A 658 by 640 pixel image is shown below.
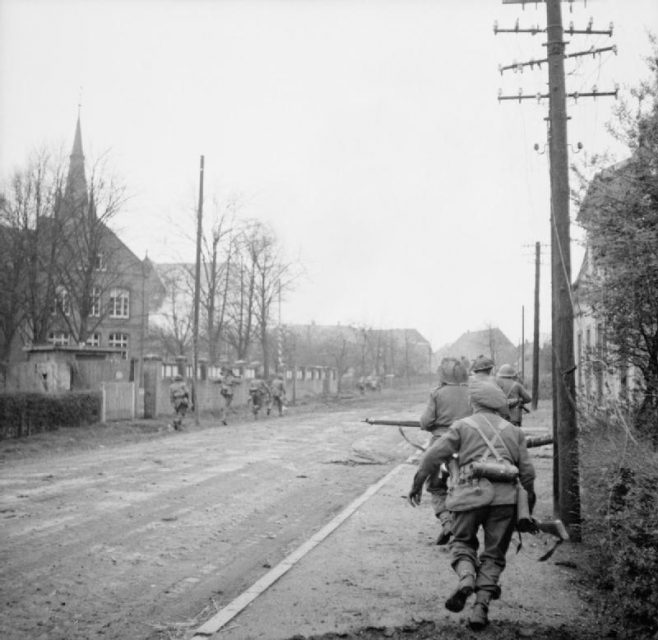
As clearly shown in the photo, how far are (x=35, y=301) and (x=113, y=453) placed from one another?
2024 centimetres

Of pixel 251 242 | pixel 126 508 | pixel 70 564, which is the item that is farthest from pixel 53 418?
pixel 251 242

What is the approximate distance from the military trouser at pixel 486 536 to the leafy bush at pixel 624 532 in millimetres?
724

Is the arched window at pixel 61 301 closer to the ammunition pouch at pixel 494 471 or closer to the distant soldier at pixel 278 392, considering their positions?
the distant soldier at pixel 278 392

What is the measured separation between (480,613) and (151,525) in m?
4.65

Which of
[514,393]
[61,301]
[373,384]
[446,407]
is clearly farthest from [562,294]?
[373,384]

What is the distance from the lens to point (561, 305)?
741cm

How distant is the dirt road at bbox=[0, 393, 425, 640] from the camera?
5289mm

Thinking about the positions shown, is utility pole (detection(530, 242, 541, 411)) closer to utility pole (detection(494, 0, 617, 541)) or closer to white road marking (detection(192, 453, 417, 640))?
white road marking (detection(192, 453, 417, 640))

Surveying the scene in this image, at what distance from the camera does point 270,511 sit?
9.10m

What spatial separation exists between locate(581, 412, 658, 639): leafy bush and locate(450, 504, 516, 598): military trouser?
0.72 meters

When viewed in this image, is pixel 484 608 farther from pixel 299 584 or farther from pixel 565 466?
pixel 565 466

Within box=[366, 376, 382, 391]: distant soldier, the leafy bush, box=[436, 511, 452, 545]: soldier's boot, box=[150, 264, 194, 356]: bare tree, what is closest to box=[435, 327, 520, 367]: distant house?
box=[366, 376, 382, 391]: distant soldier

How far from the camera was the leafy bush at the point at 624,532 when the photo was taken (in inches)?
166

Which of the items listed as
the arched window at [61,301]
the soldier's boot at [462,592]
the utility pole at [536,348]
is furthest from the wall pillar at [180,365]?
the soldier's boot at [462,592]
